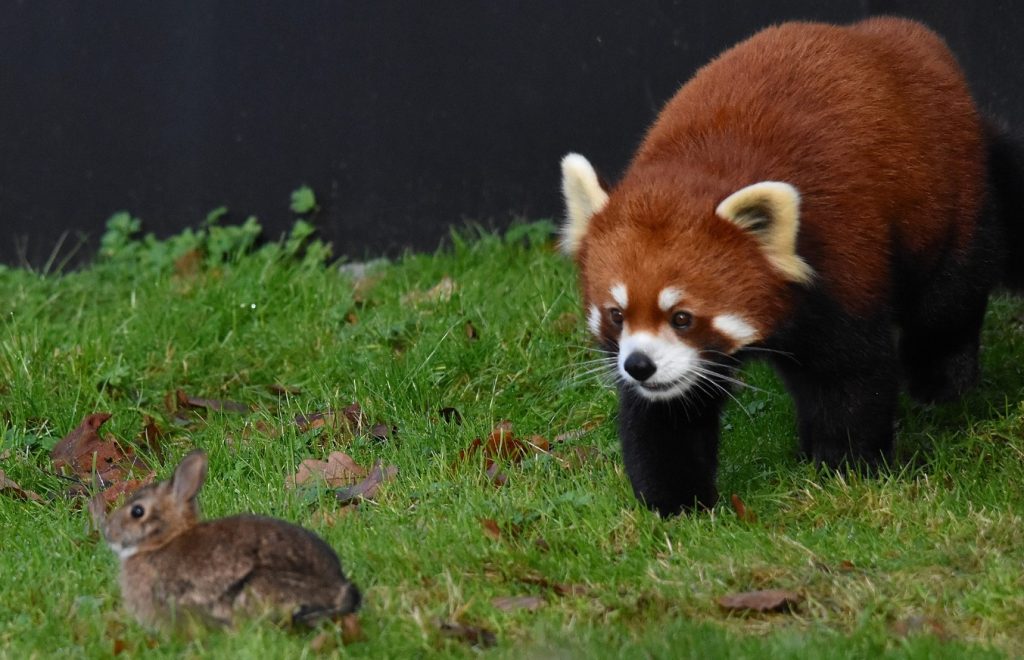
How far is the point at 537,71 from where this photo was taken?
7352 millimetres

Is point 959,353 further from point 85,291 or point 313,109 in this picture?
point 85,291

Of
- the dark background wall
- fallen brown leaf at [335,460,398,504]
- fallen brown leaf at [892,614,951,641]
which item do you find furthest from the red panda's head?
the dark background wall

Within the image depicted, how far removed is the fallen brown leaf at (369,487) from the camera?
4.90 m

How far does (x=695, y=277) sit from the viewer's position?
4434 millimetres

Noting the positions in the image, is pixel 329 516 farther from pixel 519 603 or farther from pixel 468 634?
pixel 468 634

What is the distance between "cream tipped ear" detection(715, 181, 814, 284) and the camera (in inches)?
171

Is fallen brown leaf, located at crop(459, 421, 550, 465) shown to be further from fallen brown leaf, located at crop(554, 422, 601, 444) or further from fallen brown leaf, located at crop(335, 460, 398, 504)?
fallen brown leaf, located at crop(335, 460, 398, 504)

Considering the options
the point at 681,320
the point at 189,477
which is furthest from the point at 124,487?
the point at 681,320

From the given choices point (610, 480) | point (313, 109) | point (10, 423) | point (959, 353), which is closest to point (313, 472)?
point (610, 480)

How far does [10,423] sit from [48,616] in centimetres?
195

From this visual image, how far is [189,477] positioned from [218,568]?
32 cm

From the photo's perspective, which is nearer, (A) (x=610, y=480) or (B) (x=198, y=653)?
(B) (x=198, y=653)

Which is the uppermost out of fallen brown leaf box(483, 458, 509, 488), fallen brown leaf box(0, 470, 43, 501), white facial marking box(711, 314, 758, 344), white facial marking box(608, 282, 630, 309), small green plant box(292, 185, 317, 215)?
white facial marking box(608, 282, 630, 309)

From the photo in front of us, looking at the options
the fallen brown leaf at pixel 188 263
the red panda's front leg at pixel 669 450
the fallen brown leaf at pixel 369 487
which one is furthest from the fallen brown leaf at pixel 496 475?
the fallen brown leaf at pixel 188 263
